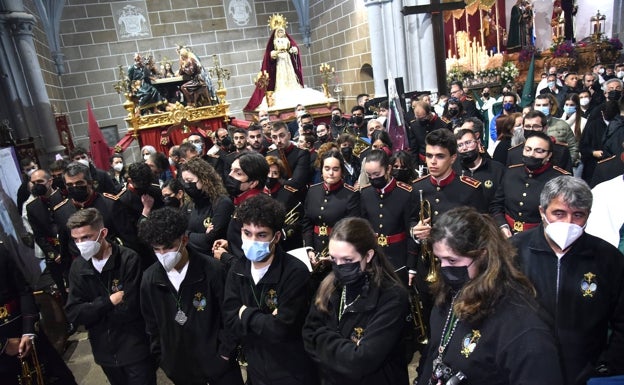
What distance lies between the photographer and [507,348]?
1585mm

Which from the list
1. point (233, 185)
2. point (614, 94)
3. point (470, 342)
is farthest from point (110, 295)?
point (614, 94)

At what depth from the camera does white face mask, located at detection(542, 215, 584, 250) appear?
2205mm

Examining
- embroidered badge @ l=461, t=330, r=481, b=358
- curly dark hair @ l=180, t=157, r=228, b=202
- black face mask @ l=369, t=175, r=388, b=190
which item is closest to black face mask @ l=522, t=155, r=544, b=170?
black face mask @ l=369, t=175, r=388, b=190

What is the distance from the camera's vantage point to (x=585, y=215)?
7.32 feet

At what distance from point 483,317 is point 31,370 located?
3285 millimetres

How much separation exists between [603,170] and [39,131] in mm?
11073

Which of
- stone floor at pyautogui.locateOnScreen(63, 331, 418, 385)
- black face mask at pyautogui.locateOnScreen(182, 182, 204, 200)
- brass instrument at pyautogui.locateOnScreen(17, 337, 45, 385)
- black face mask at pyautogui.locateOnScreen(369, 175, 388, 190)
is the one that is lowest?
stone floor at pyautogui.locateOnScreen(63, 331, 418, 385)

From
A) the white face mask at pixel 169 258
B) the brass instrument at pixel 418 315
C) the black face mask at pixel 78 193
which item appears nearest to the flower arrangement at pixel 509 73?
the brass instrument at pixel 418 315

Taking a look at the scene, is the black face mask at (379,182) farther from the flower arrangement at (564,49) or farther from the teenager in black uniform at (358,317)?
the flower arrangement at (564,49)

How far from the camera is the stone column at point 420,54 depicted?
1038 cm

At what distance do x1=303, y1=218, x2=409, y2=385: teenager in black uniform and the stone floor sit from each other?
1675mm

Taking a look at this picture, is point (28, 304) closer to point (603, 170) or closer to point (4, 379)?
point (4, 379)

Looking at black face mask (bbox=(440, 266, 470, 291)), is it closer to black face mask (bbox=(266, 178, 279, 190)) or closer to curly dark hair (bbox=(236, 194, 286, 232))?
curly dark hair (bbox=(236, 194, 286, 232))

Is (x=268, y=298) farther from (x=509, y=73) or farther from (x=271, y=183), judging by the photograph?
(x=509, y=73)
